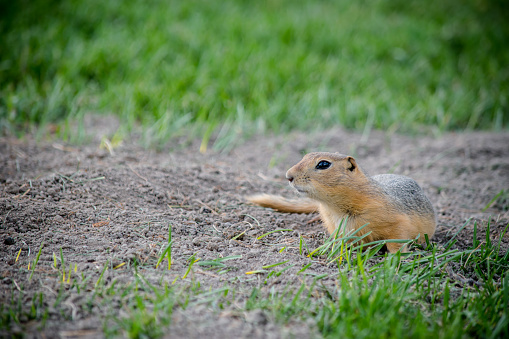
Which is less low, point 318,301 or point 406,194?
point 406,194

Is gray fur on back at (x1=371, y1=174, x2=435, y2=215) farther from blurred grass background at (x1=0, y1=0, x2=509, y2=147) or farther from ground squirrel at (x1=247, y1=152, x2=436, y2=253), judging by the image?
blurred grass background at (x1=0, y1=0, x2=509, y2=147)

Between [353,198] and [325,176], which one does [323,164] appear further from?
[353,198]

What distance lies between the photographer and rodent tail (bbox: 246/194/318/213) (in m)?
2.97

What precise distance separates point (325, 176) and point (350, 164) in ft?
0.55

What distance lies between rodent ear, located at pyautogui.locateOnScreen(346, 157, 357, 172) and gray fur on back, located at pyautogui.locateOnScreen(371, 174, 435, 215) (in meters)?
0.18

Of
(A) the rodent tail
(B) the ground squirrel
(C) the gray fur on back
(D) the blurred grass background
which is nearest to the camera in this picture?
(B) the ground squirrel

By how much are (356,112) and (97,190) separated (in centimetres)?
309

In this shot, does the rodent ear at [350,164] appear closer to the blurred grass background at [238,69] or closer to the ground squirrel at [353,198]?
the ground squirrel at [353,198]

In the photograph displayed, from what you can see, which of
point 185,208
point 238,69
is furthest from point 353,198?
point 238,69

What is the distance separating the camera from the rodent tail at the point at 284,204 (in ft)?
9.74

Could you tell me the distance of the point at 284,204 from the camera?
2.98m

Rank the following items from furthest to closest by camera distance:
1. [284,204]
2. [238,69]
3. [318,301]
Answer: [238,69] < [284,204] < [318,301]

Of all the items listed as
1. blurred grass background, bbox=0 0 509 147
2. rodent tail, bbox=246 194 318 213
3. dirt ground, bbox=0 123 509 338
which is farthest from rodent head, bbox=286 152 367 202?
blurred grass background, bbox=0 0 509 147

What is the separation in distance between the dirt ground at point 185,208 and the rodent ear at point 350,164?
1.51ft
